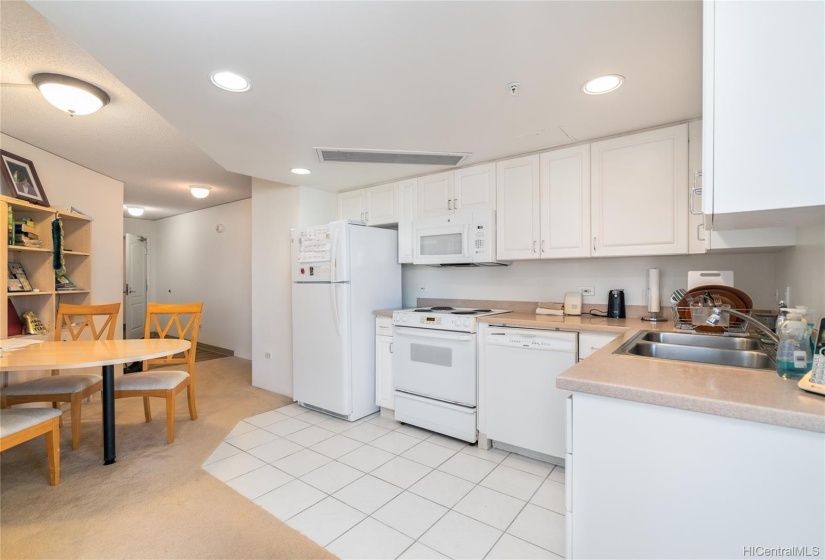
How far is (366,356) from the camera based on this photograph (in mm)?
3395

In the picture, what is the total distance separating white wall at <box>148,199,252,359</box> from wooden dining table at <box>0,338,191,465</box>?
322 cm

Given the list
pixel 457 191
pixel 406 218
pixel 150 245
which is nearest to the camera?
pixel 457 191

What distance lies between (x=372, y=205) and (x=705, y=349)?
292cm

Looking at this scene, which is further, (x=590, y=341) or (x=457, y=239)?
(x=457, y=239)

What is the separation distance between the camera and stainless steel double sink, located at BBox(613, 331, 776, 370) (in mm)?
1479

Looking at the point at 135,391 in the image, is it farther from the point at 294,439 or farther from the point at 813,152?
the point at 813,152


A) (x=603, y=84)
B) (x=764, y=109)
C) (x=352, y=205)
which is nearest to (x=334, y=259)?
(x=352, y=205)

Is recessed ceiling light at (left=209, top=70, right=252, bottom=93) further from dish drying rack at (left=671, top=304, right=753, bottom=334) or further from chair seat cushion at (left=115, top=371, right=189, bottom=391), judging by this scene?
dish drying rack at (left=671, top=304, right=753, bottom=334)

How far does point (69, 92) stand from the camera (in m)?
2.35

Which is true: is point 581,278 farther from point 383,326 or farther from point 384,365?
point 384,365

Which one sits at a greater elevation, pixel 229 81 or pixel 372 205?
pixel 229 81

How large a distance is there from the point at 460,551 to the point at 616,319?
5.87 ft

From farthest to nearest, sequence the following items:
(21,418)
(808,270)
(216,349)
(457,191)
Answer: (216,349)
(457,191)
(21,418)
(808,270)

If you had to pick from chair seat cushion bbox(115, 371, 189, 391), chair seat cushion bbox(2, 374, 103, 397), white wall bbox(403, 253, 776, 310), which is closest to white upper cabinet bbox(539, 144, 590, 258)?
white wall bbox(403, 253, 776, 310)
